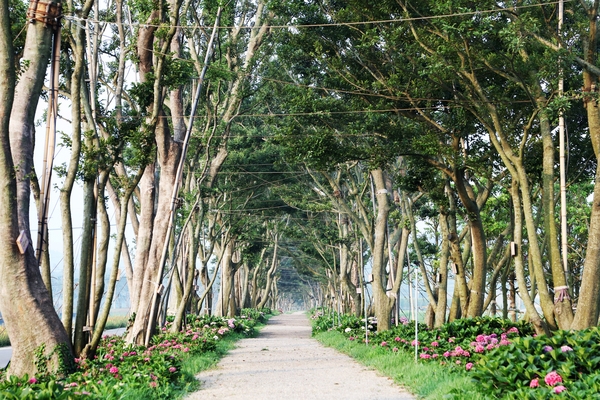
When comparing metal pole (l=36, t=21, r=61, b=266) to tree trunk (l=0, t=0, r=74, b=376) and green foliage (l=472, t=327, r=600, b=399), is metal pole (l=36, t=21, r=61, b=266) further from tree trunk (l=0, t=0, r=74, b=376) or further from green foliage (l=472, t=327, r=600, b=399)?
green foliage (l=472, t=327, r=600, b=399)

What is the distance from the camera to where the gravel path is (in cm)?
835

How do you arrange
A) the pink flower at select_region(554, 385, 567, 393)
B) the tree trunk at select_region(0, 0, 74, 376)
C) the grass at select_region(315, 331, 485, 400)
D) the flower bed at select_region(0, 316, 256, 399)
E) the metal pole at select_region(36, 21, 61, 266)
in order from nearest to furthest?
the flower bed at select_region(0, 316, 256, 399) → the pink flower at select_region(554, 385, 567, 393) → the grass at select_region(315, 331, 485, 400) → the tree trunk at select_region(0, 0, 74, 376) → the metal pole at select_region(36, 21, 61, 266)

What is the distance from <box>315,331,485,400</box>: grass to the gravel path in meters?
0.16

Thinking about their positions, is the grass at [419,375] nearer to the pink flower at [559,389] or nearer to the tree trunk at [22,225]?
the pink flower at [559,389]

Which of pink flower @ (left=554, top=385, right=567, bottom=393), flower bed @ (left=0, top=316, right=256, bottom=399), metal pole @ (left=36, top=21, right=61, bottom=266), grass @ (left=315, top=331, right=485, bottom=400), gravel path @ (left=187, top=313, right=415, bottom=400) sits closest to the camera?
flower bed @ (left=0, top=316, right=256, bottom=399)

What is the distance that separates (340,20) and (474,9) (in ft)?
10.1

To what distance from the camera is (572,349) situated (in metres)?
7.06

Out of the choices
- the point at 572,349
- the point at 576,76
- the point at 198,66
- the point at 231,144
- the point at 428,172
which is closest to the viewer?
the point at 572,349

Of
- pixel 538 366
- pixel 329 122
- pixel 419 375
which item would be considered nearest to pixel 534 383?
pixel 538 366

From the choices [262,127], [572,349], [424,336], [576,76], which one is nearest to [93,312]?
[424,336]

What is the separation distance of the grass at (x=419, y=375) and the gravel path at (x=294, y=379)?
157 millimetres

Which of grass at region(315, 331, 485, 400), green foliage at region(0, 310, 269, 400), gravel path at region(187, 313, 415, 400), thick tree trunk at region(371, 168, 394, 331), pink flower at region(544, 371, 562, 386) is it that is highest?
thick tree trunk at region(371, 168, 394, 331)

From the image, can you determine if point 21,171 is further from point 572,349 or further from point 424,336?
point 424,336

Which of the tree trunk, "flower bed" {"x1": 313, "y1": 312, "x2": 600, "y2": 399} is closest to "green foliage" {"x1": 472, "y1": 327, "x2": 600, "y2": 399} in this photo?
"flower bed" {"x1": 313, "y1": 312, "x2": 600, "y2": 399}
